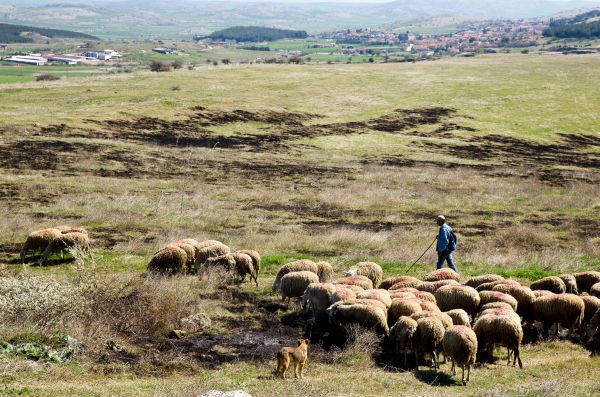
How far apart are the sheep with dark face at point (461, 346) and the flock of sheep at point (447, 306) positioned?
0.02 meters

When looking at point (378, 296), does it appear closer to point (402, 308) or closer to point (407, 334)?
point (402, 308)

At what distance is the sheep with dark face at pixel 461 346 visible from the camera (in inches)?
411

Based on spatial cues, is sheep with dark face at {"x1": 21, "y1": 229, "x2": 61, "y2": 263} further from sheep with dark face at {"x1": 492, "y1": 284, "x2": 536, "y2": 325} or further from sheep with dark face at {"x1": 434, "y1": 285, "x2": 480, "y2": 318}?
sheep with dark face at {"x1": 492, "y1": 284, "x2": 536, "y2": 325}

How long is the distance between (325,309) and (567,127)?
70.6 meters

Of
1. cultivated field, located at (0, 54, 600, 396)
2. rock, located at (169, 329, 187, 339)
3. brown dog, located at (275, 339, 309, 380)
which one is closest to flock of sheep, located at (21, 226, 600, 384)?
cultivated field, located at (0, 54, 600, 396)

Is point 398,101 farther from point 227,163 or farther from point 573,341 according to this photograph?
point 573,341

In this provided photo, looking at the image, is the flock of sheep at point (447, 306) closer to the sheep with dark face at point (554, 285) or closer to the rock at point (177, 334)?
the sheep with dark face at point (554, 285)

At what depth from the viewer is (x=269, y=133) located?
57.6 metres

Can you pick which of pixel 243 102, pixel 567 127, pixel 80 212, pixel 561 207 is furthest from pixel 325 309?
pixel 567 127

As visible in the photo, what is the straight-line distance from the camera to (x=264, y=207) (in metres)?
28.8

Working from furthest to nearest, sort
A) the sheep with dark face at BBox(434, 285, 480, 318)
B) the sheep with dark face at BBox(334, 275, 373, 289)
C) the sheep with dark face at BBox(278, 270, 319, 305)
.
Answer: the sheep with dark face at BBox(334, 275, 373, 289)
the sheep with dark face at BBox(278, 270, 319, 305)
the sheep with dark face at BBox(434, 285, 480, 318)

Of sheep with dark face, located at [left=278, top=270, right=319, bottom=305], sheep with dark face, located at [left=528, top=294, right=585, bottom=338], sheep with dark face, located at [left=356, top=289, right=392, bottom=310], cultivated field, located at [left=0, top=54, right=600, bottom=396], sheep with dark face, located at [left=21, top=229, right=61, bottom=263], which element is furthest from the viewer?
sheep with dark face, located at [left=21, top=229, right=61, bottom=263]

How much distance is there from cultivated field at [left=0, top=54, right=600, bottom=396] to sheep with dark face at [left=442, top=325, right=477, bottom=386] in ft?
1.73

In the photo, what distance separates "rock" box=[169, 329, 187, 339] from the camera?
38.2 ft
